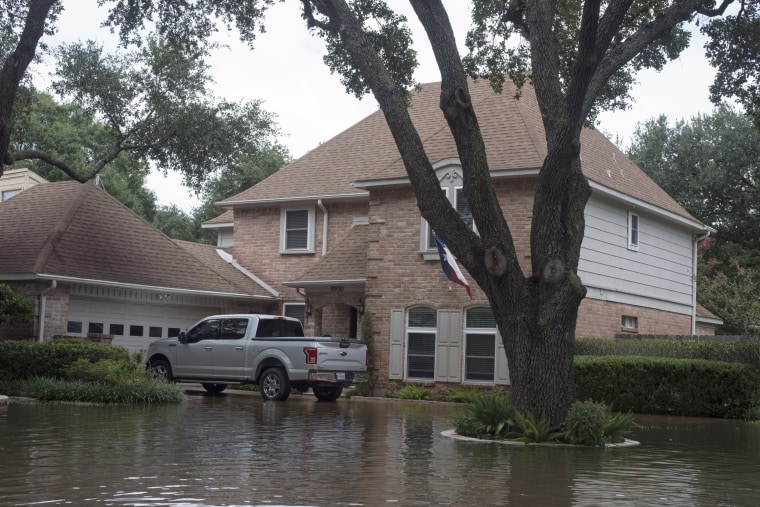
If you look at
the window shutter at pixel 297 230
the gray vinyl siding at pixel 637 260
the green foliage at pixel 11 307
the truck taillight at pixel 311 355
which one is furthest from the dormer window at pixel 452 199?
the green foliage at pixel 11 307

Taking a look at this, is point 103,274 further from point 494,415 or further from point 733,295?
point 733,295

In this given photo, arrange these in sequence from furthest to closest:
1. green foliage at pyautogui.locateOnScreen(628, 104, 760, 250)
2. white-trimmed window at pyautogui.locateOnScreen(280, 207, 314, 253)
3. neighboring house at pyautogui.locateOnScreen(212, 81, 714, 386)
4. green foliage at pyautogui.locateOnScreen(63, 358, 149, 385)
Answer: green foliage at pyautogui.locateOnScreen(628, 104, 760, 250) < white-trimmed window at pyautogui.locateOnScreen(280, 207, 314, 253) < neighboring house at pyautogui.locateOnScreen(212, 81, 714, 386) < green foliage at pyautogui.locateOnScreen(63, 358, 149, 385)

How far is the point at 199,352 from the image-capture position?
22891 mm

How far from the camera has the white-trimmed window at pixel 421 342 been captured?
24.9 meters

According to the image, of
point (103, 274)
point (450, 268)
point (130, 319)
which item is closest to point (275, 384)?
point (450, 268)

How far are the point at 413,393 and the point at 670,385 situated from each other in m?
6.41

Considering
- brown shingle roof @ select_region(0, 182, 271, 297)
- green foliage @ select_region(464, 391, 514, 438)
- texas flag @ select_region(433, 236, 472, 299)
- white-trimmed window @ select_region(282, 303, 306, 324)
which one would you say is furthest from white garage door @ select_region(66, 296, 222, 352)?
green foliage @ select_region(464, 391, 514, 438)

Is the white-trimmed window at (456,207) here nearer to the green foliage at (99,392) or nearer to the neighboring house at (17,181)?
the green foliage at (99,392)

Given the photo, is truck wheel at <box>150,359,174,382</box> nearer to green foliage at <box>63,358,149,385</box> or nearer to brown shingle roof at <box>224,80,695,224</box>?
green foliage at <box>63,358,149,385</box>

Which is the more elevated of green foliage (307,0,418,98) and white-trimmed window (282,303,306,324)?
green foliage (307,0,418,98)

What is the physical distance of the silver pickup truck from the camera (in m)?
21.5

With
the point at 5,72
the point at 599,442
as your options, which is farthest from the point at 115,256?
the point at 599,442

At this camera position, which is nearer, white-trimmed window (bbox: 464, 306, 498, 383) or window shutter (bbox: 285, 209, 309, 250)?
white-trimmed window (bbox: 464, 306, 498, 383)

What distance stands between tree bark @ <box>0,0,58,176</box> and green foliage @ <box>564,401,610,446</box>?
12299 mm
